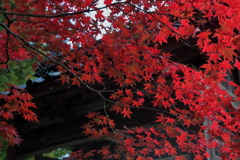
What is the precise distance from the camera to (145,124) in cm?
459

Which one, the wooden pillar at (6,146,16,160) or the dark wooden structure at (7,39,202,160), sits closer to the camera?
the dark wooden structure at (7,39,202,160)

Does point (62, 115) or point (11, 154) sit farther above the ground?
point (62, 115)

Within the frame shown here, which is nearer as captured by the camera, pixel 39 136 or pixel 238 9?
pixel 238 9

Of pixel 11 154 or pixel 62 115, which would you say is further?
pixel 11 154

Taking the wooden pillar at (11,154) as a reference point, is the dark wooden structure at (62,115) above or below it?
above

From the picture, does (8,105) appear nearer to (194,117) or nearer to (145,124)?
(145,124)

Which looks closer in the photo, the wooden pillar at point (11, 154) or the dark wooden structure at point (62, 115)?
the dark wooden structure at point (62, 115)

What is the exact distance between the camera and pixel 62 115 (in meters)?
5.39

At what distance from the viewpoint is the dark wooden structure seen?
4529mm

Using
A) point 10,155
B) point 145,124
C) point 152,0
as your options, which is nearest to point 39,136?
point 10,155

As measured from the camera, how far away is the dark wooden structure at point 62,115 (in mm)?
4529

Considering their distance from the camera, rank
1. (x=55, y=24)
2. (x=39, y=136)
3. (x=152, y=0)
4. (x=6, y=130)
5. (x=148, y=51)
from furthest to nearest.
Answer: (x=39, y=136)
(x=6, y=130)
(x=55, y=24)
(x=148, y=51)
(x=152, y=0)

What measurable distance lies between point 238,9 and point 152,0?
84 centimetres

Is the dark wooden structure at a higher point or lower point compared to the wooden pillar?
higher
